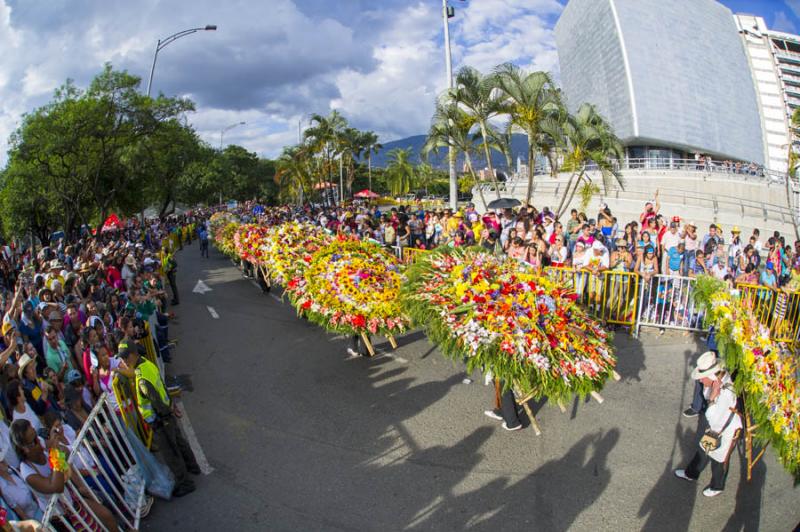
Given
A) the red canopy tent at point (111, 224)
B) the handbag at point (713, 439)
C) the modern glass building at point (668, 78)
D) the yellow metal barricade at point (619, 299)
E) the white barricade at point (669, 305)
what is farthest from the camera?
the modern glass building at point (668, 78)

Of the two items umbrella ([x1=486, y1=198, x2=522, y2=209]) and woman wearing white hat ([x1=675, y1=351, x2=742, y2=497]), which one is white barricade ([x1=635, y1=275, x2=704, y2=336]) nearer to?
woman wearing white hat ([x1=675, y1=351, x2=742, y2=497])

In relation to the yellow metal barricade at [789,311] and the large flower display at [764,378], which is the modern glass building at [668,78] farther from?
the large flower display at [764,378]

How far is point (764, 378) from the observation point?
470 centimetres

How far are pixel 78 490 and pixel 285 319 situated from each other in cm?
805

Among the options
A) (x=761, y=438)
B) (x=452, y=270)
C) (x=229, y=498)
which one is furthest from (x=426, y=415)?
(x=761, y=438)

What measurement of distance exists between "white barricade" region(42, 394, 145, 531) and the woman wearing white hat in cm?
556

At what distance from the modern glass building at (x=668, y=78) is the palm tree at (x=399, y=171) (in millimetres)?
22106

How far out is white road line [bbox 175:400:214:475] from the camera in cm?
570

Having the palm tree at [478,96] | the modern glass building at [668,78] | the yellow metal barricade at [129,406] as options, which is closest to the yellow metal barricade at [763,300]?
the palm tree at [478,96]

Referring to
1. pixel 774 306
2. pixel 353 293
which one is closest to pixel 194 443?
pixel 353 293

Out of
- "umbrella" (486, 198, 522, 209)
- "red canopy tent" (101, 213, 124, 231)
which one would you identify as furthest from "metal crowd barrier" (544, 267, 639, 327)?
"red canopy tent" (101, 213, 124, 231)

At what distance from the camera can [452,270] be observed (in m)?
6.60

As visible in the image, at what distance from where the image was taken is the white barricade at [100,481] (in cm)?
389

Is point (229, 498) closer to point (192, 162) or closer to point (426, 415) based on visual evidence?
point (426, 415)
